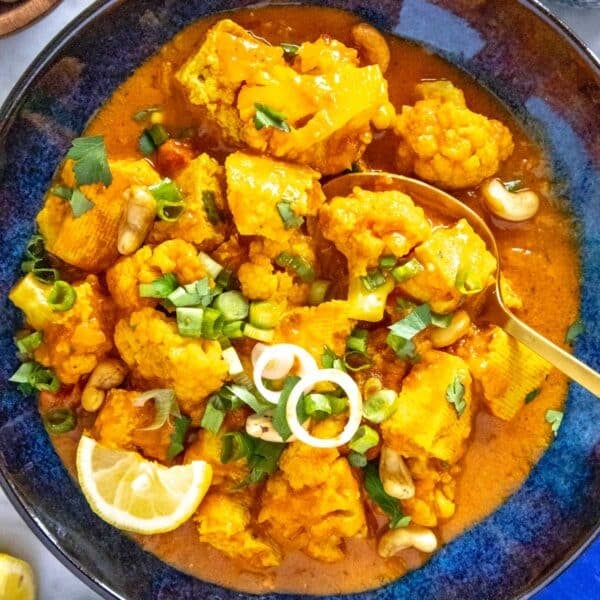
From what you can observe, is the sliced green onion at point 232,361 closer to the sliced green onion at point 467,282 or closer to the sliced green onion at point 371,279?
the sliced green onion at point 371,279

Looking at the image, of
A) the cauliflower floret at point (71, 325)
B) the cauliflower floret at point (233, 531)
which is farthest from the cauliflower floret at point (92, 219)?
the cauliflower floret at point (233, 531)

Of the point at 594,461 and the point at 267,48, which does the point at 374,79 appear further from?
the point at 594,461

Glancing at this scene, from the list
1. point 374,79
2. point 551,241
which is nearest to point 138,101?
point 374,79

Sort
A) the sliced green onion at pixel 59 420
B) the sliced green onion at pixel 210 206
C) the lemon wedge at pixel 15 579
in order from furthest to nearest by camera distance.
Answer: the lemon wedge at pixel 15 579
the sliced green onion at pixel 59 420
the sliced green onion at pixel 210 206

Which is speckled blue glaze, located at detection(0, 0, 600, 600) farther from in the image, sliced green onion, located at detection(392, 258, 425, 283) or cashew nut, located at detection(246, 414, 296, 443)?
cashew nut, located at detection(246, 414, 296, 443)

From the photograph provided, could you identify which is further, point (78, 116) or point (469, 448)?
point (469, 448)

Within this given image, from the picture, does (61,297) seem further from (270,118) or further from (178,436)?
(270,118)

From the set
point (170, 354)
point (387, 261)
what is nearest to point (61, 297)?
point (170, 354)
